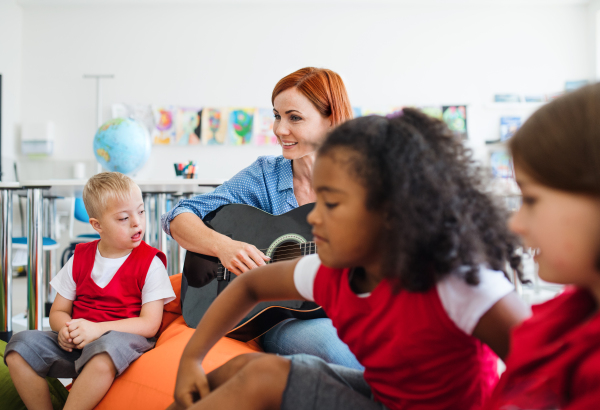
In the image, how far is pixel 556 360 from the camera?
0.41 m

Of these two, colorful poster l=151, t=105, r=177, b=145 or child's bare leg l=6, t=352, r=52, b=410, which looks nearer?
child's bare leg l=6, t=352, r=52, b=410

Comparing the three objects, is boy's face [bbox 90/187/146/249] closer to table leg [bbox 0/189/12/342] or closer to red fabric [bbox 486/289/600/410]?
table leg [bbox 0/189/12/342]

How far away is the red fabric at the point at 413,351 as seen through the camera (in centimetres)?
57

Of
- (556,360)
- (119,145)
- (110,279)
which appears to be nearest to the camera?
(556,360)

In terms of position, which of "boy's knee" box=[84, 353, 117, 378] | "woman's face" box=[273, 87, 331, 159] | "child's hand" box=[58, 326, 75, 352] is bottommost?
"boy's knee" box=[84, 353, 117, 378]

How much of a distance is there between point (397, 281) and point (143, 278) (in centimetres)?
93

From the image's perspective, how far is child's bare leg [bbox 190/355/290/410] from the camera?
0.60 meters

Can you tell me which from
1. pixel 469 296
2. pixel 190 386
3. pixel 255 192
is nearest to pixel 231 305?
pixel 190 386

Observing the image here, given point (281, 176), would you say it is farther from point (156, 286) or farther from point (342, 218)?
point (342, 218)

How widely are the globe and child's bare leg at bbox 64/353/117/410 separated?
1.60m

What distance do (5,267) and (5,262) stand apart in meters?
0.02

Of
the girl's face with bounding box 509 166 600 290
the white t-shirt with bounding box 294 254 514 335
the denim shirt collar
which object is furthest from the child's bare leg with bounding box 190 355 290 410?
the denim shirt collar

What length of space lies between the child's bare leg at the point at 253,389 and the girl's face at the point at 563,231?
0.37 meters

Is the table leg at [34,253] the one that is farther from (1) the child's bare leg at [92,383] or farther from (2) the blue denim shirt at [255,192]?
(1) the child's bare leg at [92,383]
